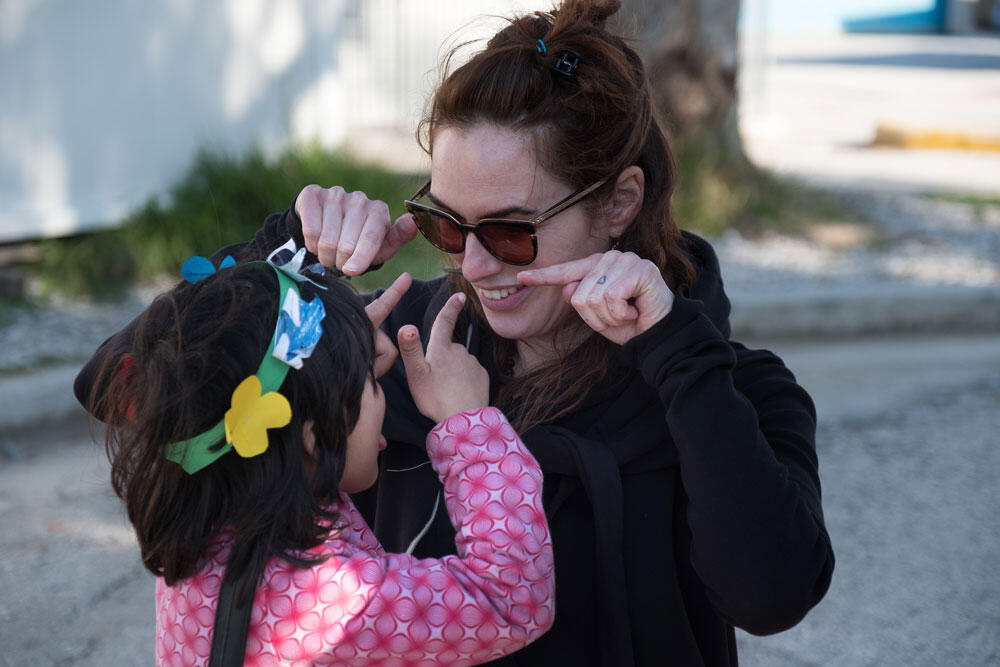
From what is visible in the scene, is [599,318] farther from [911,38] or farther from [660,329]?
[911,38]

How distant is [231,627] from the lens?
1587mm

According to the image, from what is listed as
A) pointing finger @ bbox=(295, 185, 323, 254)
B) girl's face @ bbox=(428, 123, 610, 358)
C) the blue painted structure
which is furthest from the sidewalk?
the blue painted structure

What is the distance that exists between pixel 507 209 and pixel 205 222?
15.4 feet

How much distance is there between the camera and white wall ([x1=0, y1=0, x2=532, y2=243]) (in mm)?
6207

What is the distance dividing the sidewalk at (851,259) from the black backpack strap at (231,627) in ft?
11.2

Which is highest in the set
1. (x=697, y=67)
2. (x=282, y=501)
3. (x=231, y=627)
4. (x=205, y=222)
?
(x=282, y=501)

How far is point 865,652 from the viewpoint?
3.42m

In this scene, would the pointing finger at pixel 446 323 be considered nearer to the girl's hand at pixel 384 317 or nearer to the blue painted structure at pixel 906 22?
the girl's hand at pixel 384 317

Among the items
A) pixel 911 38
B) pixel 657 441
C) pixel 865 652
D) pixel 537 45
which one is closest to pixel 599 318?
pixel 657 441

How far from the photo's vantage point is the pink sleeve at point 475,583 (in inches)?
64.6

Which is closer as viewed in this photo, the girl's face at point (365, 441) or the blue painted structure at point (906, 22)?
the girl's face at point (365, 441)

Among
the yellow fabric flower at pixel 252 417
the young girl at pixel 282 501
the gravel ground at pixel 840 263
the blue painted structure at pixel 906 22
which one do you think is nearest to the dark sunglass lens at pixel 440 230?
the young girl at pixel 282 501

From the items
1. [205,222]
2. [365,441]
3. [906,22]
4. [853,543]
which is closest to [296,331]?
[365,441]

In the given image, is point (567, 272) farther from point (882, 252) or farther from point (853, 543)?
point (882, 252)
